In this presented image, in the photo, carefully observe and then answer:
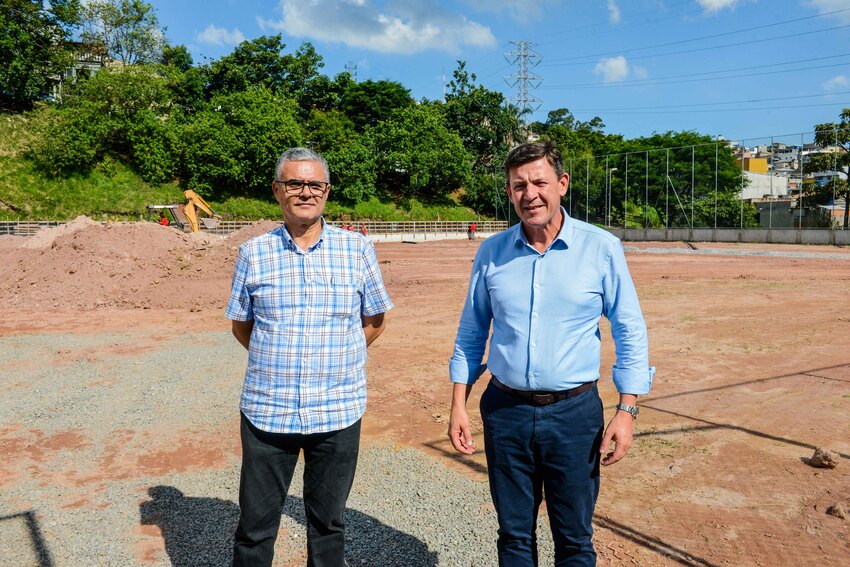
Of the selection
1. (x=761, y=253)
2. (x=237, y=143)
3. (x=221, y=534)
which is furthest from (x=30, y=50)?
(x=221, y=534)

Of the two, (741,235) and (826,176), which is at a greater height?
(826,176)

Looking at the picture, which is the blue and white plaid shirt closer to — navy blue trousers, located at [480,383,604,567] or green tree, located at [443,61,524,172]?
navy blue trousers, located at [480,383,604,567]

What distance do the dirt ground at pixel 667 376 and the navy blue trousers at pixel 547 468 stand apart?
1.33m

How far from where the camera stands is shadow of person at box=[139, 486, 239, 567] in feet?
12.0

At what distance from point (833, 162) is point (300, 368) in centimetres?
4087

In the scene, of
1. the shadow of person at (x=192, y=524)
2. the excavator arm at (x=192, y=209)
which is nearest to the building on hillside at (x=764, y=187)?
the excavator arm at (x=192, y=209)

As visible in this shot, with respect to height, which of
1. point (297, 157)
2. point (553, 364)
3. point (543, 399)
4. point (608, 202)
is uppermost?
point (608, 202)

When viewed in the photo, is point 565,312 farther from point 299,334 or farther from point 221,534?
point 221,534

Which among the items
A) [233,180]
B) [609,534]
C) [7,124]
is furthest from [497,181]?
[609,534]

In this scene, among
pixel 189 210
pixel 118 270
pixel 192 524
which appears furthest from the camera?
pixel 189 210

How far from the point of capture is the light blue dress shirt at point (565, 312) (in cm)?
244

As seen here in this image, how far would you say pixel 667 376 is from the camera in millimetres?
8242

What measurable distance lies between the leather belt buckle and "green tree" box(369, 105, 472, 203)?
54.6 metres

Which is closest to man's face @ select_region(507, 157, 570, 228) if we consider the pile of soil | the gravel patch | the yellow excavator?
the pile of soil
